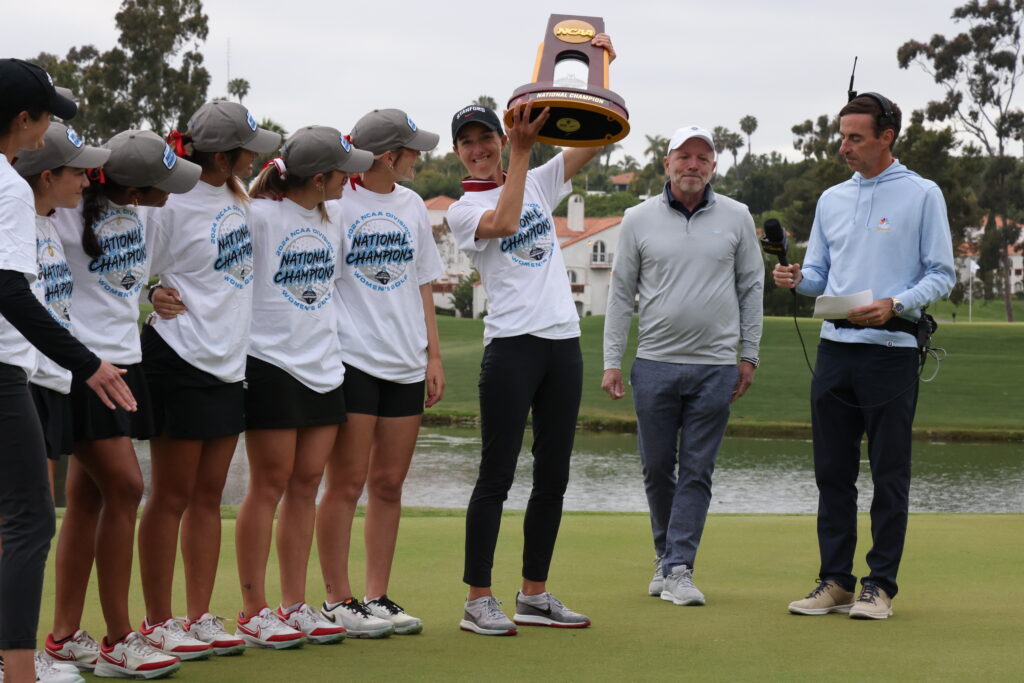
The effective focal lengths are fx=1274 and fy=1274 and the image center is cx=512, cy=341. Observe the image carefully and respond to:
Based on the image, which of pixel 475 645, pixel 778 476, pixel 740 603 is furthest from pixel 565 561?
pixel 778 476

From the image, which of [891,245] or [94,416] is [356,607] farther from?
[891,245]

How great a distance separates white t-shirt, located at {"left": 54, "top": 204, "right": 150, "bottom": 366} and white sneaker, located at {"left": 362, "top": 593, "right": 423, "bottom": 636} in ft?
4.58

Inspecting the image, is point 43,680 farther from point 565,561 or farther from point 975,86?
point 975,86

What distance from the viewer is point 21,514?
3.42 meters

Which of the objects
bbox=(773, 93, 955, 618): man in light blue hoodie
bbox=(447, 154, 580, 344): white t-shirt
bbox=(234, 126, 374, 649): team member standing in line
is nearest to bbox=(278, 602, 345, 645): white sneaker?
bbox=(234, 126, 374, 649): team member standing in line

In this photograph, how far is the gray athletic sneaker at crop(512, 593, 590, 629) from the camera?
4.90 m

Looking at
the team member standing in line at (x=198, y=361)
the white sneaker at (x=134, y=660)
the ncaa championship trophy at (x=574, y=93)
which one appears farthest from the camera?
the ncaa championship trophy at (x=574, y=93)

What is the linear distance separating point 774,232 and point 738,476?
1139 cm

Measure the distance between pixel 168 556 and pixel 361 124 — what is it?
1.84m

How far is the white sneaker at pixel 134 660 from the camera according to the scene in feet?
13.2

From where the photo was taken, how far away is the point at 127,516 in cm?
422

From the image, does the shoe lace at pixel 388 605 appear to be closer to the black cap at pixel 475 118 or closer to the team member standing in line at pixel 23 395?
the team member standing in line at pixel 23 395

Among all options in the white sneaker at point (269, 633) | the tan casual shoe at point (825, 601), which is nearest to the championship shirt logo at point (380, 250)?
the white sneaker at point (269, 633)

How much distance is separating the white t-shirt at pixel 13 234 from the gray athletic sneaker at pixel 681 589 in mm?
3006
